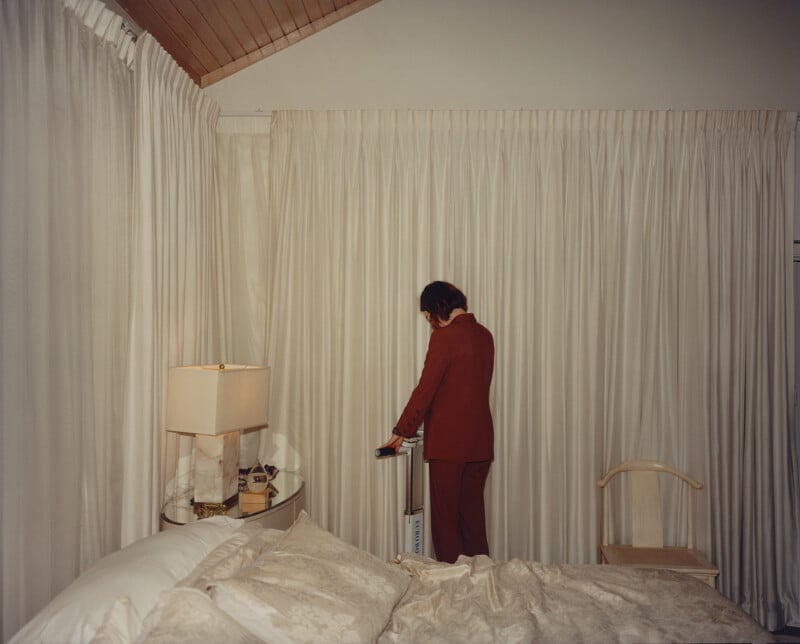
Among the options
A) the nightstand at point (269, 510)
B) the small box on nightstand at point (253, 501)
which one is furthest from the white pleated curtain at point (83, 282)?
the small box on nightstand at point (253, 501)

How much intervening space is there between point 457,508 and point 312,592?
5.38 feet

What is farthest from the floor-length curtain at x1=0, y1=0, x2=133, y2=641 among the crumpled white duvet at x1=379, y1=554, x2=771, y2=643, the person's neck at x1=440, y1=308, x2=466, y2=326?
the person's neck at x1=440, y1=308, x2=466, y2=326

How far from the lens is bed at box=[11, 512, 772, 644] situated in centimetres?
138

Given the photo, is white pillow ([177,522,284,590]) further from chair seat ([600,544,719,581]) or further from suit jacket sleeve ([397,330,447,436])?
chair seat ([600,544,719,581])

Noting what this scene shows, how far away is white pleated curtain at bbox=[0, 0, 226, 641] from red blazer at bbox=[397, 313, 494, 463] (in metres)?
1.26

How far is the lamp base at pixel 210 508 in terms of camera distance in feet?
8.41

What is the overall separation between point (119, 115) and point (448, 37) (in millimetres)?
2027

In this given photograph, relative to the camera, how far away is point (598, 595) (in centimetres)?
187

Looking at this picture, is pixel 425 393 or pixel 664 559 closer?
pixel 664 559

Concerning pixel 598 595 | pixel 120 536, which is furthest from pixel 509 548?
pixel 120 536

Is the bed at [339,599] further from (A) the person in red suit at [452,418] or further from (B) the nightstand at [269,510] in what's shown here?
(A) the person in red suit at [452,418]

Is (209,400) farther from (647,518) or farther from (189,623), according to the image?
(647,518)

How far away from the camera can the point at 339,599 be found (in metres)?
1.58

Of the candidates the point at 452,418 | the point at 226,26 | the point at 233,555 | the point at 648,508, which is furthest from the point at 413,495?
the point at 226,26
